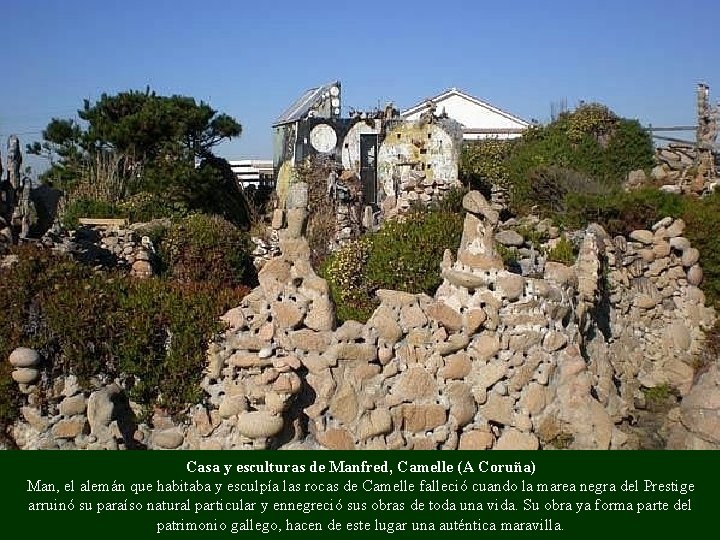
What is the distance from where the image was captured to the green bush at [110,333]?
6.41m

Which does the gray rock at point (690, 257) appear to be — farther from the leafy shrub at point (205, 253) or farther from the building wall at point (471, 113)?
the building wall at point (471, 113)

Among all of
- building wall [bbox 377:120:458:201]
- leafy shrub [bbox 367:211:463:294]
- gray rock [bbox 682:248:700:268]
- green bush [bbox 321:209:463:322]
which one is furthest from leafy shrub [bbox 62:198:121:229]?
gray rock [bbox 682:248:700:268]

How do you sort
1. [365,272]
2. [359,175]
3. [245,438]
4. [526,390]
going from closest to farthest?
1. [245,438]
2. [526,390]
3. [365,272]
4. [359,175]

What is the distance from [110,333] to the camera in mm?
6520

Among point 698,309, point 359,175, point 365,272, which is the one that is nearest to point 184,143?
point 359,175

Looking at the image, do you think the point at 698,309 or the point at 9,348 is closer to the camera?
the point at 9,348

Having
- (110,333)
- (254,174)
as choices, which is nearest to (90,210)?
(110,333)

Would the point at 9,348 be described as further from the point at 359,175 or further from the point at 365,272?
the point at 359,175

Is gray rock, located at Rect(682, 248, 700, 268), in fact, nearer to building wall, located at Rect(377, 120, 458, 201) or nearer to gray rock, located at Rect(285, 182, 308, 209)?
gray rock, located at Rect(285, 182, 308, 209)

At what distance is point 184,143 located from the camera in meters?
20.1

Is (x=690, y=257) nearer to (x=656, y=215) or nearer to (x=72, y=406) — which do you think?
(x=656, y=215)

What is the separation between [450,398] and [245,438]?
1686 mm

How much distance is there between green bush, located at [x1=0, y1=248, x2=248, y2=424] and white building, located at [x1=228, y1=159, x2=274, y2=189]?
17334mm

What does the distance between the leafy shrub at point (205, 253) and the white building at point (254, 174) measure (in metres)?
11.9
